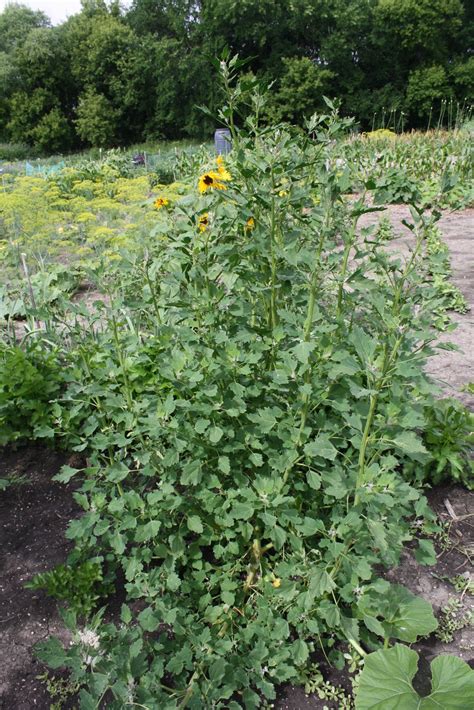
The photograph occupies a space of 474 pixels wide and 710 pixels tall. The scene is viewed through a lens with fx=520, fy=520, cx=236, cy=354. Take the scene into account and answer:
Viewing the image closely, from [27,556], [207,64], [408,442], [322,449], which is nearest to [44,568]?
[27,556]

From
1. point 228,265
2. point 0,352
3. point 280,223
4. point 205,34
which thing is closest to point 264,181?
point 280,223

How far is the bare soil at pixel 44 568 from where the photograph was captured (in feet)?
4.87

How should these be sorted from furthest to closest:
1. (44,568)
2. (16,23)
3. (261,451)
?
1. (16,23)
2. (44,568)
3. (261,451)

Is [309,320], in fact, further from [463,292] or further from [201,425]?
[463,292]

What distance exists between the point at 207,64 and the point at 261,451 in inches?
1227

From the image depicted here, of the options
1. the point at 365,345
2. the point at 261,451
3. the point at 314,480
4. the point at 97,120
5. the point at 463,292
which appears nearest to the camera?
the point at 365,345

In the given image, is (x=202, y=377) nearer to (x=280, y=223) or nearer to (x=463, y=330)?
(x=280, y=223)

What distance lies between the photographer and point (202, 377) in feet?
4.47

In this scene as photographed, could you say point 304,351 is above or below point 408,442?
above

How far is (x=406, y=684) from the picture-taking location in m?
1.20

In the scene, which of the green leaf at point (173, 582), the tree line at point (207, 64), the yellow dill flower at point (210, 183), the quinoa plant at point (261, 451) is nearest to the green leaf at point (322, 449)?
the quinoa plant at point (261, 451)

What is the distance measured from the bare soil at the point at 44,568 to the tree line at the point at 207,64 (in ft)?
70.9

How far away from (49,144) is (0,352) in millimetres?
33091

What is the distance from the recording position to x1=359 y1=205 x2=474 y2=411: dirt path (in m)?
2.79
